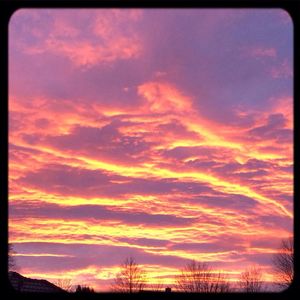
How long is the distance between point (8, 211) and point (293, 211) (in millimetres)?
1241
